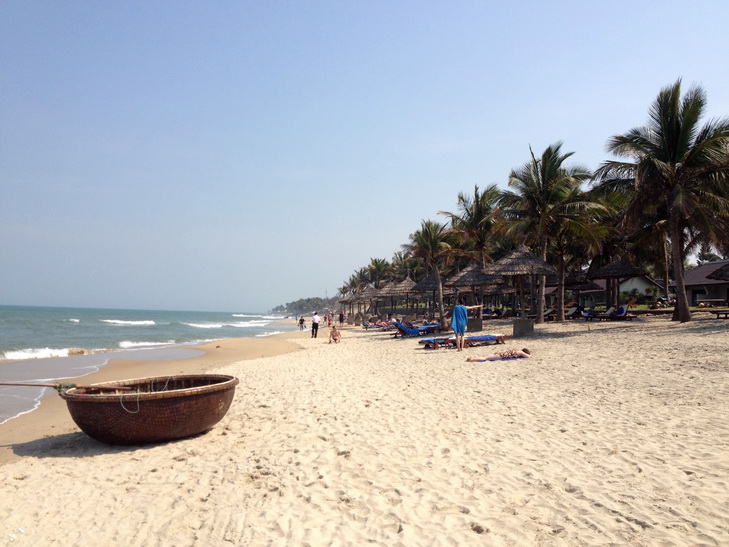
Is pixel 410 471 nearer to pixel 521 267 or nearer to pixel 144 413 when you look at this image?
pixel 144 413

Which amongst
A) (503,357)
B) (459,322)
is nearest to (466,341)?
(459,322)

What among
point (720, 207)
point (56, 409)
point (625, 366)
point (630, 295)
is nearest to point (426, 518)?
point (625, 366)

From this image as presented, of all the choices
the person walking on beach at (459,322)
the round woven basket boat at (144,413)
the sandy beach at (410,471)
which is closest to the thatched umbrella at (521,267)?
the person walking on beach at (459,322)

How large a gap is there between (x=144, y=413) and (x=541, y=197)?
17.9 meters

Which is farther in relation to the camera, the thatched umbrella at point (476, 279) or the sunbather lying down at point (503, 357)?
the thatched umbrella at point (476, 279)

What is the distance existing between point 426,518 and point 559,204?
18.0 m

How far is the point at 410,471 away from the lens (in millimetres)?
4289

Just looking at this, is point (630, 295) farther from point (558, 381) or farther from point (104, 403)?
point (104, 403)

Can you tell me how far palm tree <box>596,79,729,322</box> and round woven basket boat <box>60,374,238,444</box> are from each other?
1523 cm

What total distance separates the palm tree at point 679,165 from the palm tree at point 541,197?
8.61ft

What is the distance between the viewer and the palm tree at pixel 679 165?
49.7ft

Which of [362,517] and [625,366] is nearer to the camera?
[362,517]

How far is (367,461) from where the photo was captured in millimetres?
4594

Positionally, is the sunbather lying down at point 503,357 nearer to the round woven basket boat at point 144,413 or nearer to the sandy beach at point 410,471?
the sandy beach at point 410,471
